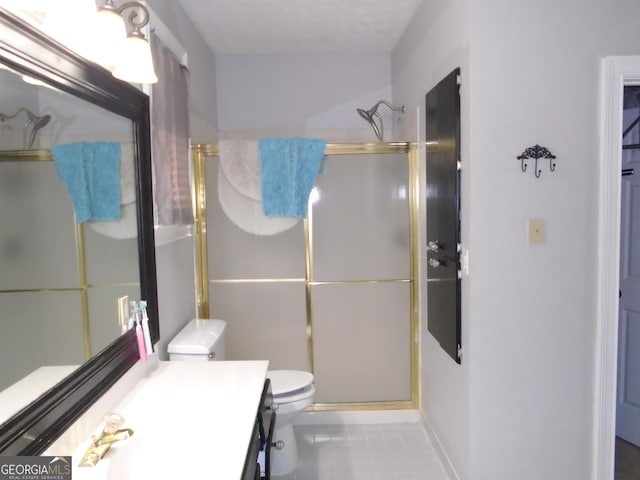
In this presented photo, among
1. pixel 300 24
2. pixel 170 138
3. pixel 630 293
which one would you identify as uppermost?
pixel 300 24

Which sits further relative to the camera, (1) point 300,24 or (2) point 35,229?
(1) point 300,24

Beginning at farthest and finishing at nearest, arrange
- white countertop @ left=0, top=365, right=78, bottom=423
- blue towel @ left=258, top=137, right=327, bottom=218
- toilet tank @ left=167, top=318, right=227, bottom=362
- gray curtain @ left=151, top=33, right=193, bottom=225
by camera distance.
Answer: blue towel @ left=258, top=137, right=327, bottom=218, toilet tank @ left=167, top=318, right=227, bottom=362, gray curtain @ left=151, top=33, right=193, bottom=225, white countertop @ left=0, top=365, right=78, bottom=423

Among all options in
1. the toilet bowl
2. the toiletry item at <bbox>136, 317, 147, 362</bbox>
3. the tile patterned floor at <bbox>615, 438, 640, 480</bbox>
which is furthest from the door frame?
the toiletry item at <bbox>136, 317, 147, 362</bbox>

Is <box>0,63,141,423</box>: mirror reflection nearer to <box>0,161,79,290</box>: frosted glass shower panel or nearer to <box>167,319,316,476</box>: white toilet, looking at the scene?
<box>0,161,79,290</box>: frosted glass shower panel

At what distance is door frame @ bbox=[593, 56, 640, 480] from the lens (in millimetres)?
1826

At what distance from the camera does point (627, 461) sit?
237 cm

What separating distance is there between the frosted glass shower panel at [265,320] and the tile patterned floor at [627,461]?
1.78m

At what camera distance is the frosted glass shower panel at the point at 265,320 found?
2832mm

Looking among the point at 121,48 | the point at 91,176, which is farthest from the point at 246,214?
the point at 121,48

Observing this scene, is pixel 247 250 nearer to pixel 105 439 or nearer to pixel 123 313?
pixel 123 313

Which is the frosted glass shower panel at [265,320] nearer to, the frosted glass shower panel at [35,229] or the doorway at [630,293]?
the frosted glass shower panel at [35,229]

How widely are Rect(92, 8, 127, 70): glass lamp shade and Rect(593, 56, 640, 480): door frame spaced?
1.83 metres

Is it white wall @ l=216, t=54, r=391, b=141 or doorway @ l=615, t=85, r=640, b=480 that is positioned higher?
white wall @ l=216, t=54, r=391, b=141

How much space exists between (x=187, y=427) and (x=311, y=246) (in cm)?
167
